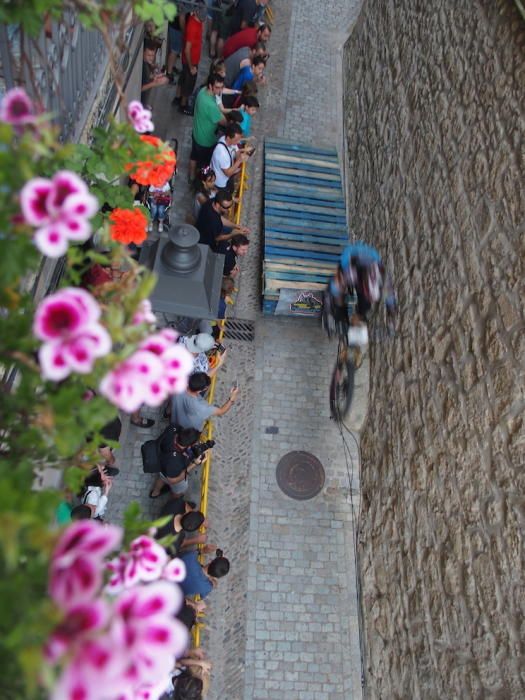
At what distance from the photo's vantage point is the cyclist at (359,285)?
6.05 m

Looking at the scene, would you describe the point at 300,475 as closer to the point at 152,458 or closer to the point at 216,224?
the point at 152,458

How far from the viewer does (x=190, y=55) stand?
8383 millimetres

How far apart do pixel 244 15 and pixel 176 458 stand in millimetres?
7451

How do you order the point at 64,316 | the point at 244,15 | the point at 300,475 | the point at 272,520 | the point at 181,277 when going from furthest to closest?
the point at 244,15, the point at 300,475, the point at 272,520, the point at 181,277, the point at 64,316

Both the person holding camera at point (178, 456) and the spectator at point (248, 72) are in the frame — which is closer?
the person holding camera at point (178, 456)

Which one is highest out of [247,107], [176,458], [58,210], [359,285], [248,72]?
[248,72]

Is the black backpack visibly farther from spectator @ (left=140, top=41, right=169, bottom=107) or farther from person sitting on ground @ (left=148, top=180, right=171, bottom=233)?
spectator @ (left=140, top=41, right=169, bottom=107)

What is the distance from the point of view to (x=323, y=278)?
285 inches

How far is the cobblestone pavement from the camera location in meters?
5.45

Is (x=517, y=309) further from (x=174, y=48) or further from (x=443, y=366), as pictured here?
(x=174, y=48)

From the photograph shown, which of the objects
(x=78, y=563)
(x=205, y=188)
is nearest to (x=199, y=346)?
(x=205, y=188)

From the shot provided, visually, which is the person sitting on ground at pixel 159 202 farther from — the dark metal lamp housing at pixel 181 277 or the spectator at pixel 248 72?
the spectator at pixel 248 72

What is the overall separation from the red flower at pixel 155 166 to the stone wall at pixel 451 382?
2.45 metres

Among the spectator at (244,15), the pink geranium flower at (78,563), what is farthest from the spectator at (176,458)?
the spectator at (244,15)
